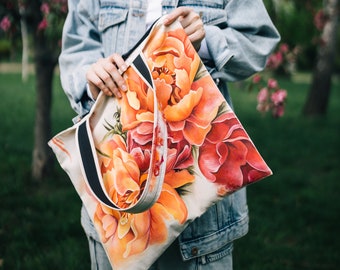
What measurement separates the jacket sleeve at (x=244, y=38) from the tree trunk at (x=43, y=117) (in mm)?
3389

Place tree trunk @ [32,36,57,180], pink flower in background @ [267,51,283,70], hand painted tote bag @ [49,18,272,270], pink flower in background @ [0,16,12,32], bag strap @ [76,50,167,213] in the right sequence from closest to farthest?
bag strap @ [76,50,167,213] < hand painted tote bag @ [49,18,272,270] < pink flower in background @ [0,16,12,32] < pink flower in background @ [267,51,283,70] < tree trunk @ [32,36,57,180]

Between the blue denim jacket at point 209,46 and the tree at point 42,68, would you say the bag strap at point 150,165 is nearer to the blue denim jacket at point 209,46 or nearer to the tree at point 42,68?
the blue denim jacket at point 209,46

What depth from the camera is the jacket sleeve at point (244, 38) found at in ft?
4.99

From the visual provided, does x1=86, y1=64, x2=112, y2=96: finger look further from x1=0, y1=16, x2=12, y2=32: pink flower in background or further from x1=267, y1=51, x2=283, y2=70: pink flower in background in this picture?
x1=267, y1=51, x2=283, y2=70: pink flower in background

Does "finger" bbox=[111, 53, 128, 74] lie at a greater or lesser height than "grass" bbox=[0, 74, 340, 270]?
greater

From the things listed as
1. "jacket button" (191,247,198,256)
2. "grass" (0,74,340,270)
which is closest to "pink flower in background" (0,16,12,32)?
"grass" (0,74,340,270)

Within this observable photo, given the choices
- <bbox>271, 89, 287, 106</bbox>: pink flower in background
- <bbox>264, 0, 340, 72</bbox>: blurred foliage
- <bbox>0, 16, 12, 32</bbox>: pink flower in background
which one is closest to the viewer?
<bbox>271, 89, 287, 106</bbox>: pink flower in background

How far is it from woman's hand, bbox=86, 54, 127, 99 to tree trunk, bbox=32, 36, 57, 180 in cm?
345

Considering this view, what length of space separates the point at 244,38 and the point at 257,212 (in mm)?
3288

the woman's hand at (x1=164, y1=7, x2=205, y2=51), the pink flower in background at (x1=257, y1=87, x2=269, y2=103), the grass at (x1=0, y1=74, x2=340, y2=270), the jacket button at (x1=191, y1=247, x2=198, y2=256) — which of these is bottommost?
the grass at (x1=0, y1=74, x2=340, y2=270)

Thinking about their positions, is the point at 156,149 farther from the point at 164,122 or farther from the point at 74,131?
the point at 74,131

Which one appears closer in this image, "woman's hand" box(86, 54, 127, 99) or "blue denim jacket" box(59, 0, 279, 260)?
"woman's hand" box(86, 54, 127, 99)

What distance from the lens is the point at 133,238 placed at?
4.35 ft

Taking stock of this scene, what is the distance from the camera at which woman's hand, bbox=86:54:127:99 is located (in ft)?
4.41
